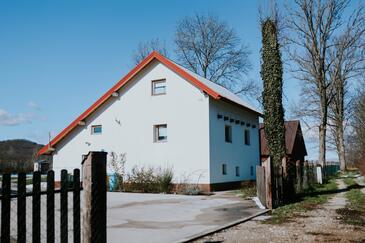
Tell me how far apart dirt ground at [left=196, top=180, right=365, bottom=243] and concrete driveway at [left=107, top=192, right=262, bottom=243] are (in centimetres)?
63

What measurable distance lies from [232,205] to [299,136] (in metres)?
30.3

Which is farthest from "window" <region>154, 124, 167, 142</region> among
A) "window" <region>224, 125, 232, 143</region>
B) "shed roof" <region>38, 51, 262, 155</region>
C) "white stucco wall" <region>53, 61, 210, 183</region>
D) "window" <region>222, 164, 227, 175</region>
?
"window" <region>224, 125, 232, 143</region>

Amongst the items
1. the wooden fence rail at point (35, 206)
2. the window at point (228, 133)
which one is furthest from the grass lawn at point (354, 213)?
the window at point (228, 133)

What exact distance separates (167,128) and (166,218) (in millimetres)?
11127

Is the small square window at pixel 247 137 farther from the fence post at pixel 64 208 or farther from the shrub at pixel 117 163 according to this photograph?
the fence post at pixel 64 208

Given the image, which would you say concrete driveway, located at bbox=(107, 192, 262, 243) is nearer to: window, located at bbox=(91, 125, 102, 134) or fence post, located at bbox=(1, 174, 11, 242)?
fence post, located at bbox=(1, 174, 11, 242)

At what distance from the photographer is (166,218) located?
10.0 metres

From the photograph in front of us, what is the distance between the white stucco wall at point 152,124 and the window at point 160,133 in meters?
0.29

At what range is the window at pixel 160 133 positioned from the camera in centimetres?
2123

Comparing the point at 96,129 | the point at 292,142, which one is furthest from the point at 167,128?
the point at 292,142

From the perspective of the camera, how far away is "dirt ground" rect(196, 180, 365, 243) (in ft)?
23.4

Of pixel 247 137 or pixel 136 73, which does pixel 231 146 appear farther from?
pixel 136 73

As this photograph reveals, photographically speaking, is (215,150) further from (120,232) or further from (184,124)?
(120,232)

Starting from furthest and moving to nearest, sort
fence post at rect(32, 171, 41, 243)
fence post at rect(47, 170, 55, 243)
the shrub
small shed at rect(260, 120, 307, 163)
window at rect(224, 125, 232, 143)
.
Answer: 1. small shed at rect(260, 120, 307, 163)
2. window at rect(224, 125, 232, 143)
3. the shrub
4. fence post at rect(47, 170, 55, 243)
5. fence post at rect(32, 171, 41, 243)
